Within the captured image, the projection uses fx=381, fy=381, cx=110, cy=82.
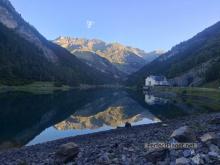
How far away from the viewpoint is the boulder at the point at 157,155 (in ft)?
67.3

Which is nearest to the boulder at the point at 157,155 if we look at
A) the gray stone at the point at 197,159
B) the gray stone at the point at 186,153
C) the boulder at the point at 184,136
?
the gray stone at the point at 186,153

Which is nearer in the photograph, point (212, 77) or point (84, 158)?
point (84, 158)

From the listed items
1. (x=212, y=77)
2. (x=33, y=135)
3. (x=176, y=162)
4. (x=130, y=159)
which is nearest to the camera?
(x=176, y=162)

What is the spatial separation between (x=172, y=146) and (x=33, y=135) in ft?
121

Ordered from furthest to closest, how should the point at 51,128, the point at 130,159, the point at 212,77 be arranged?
the point at 212,77 < the point at 51,128 < the point at 130,159

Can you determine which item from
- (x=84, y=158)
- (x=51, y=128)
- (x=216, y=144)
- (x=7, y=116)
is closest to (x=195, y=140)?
(x=216, y=144)

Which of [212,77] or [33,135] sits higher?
[212,77]

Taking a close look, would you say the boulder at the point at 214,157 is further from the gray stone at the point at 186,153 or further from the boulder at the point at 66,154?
the boulder at the point at 66,154

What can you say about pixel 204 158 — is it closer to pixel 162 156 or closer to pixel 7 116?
pixel 162 156

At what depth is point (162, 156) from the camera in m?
20.5

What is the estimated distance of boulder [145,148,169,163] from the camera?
20514 mm

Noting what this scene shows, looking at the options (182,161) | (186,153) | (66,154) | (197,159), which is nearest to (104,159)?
(66,154)

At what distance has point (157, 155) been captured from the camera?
2067 centimetres

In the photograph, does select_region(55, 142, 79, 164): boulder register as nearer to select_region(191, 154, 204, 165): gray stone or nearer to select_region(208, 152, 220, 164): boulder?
select_region(191, 154, 204, 165): gray stone
